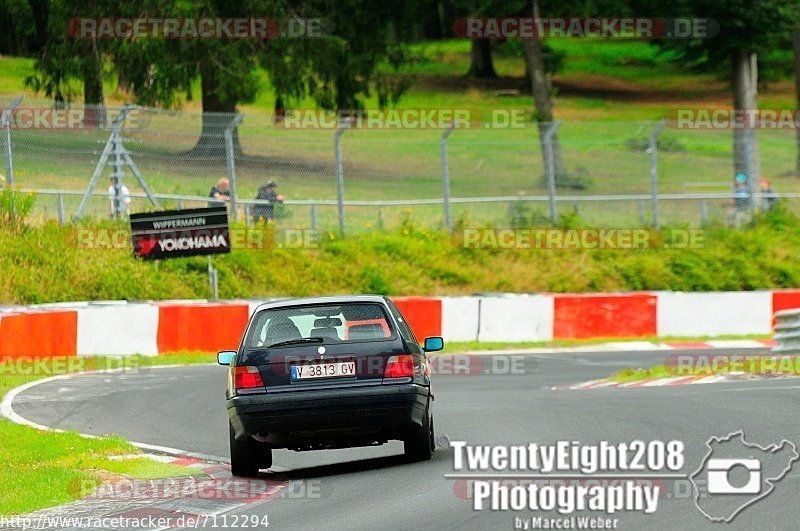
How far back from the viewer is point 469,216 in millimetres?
28922

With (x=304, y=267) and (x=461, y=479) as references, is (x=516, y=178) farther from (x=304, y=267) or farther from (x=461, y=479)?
(x=461, y=479)

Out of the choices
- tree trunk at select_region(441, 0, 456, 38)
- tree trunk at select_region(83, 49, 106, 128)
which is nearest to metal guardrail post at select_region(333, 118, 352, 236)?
tree trunk at select_region(83, 49, 106, 128)

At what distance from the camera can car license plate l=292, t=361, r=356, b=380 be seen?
408 inches

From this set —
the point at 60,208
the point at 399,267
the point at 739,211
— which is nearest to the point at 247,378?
the point at 60,208

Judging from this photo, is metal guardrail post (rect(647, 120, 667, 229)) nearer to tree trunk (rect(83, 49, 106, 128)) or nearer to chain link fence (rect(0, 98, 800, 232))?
chain link fence (rect(0, 98, 800, 232))

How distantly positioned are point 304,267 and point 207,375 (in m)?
8.28

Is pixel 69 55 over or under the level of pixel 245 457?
over

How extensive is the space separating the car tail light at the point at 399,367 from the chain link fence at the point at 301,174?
12900mm

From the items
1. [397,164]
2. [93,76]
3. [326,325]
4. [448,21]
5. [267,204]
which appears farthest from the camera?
[448,21]

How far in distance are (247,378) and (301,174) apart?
54.7 feet

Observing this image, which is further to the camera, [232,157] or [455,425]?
[232,157]

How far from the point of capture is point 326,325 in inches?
427

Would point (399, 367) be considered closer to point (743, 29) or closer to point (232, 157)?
point (232, 157)

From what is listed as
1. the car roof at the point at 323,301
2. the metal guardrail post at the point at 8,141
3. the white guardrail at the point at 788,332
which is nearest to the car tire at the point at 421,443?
the car roof at the point at 323,301
